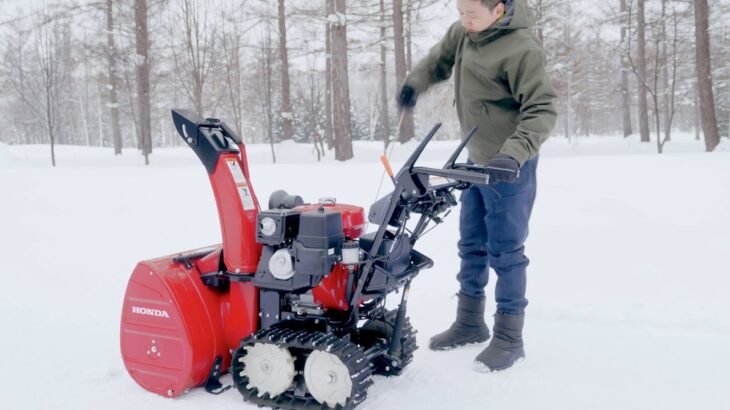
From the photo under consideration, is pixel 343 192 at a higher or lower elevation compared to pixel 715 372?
higher

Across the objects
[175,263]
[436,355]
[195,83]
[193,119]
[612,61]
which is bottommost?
[436,355]

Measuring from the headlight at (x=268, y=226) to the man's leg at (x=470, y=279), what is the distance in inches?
46.2

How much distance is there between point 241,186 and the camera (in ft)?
8.35

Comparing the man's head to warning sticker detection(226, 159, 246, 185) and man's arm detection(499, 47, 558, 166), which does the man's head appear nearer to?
man's arm detection(499, 47, 558, 166)

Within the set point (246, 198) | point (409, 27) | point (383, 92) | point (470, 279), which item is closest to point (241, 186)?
point (246, 198)

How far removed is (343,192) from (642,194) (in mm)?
3369

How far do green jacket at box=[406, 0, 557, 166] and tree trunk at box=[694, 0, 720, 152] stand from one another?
36.4 ft

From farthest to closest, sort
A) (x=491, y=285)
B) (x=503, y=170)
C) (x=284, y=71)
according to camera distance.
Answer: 1. (x=284, y=71)
2. (x=491, y=285)
3. (x=503, y=170)

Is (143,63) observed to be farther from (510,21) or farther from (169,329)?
(510,21)

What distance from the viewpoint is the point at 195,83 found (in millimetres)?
11414

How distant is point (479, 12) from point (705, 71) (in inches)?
460

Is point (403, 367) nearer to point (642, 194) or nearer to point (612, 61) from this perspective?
point (642, 194)

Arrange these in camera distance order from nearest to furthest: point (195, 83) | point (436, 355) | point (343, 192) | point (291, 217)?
1. point (291, 217)
2. point (436, 355)
3. point (343, 192)
4. point (195, 83)

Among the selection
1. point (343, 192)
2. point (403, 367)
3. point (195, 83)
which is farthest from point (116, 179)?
point (403, 367)
